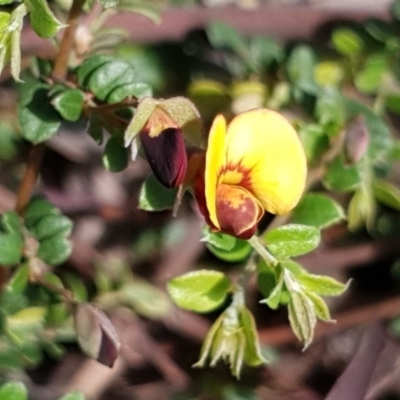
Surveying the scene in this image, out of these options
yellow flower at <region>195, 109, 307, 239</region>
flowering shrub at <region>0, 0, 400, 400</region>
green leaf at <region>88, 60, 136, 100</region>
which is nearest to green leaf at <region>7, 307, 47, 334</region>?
flowering shrub at <region>0, 0, 400, 400</region>

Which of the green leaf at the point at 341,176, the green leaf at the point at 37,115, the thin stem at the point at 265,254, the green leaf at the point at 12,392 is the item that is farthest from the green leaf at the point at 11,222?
the green leaf at the point at 341,176

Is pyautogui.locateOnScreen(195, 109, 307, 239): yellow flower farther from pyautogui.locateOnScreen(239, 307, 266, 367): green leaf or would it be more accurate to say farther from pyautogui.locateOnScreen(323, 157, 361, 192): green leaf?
pyautogui.locateOnScreen(323, 157, 361, 192): green leaf

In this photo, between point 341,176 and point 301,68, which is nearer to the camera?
point 341,176

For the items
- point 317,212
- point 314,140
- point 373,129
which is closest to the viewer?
point 317,212

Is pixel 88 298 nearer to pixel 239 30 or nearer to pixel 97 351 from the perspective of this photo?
pixel 97 351

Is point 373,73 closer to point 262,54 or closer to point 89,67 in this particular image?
point 262,54

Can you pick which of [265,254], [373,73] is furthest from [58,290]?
[373,73]
